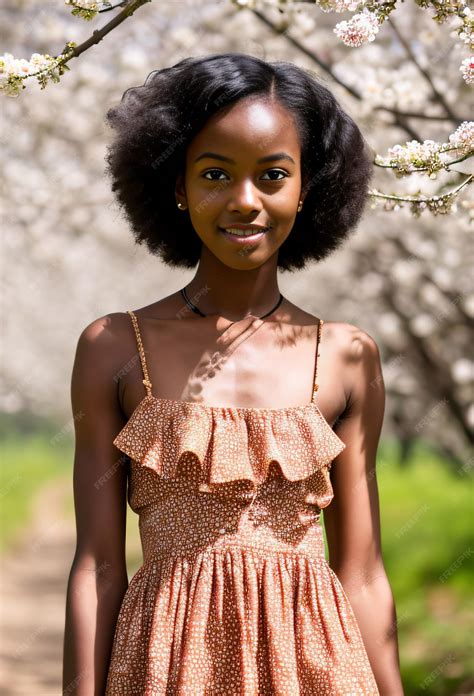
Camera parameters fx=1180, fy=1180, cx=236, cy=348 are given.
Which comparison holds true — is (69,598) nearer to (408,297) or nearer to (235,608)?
(235,608)

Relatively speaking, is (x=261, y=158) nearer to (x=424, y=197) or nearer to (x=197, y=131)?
(x=197, y=131)

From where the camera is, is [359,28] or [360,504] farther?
[359,28]

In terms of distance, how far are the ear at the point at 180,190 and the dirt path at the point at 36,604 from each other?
444cm

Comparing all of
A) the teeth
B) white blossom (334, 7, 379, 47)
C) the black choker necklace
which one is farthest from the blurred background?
the teeth

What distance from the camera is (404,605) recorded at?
5844mm

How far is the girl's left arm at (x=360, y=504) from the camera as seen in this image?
7.29 feet

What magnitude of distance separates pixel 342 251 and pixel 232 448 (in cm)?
233

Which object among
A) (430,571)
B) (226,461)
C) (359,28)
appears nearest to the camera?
(226,461)

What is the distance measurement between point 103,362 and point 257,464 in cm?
34

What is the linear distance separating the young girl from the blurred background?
3.10ft

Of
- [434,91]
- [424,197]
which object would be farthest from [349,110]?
[424,197]

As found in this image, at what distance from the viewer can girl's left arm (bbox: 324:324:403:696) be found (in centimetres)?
222

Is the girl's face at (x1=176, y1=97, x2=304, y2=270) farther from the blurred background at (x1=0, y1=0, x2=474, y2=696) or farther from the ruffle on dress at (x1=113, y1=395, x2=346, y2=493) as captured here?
the blurred background at (x1=0, y1=0, x2=474, y2=696)

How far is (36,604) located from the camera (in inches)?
349
